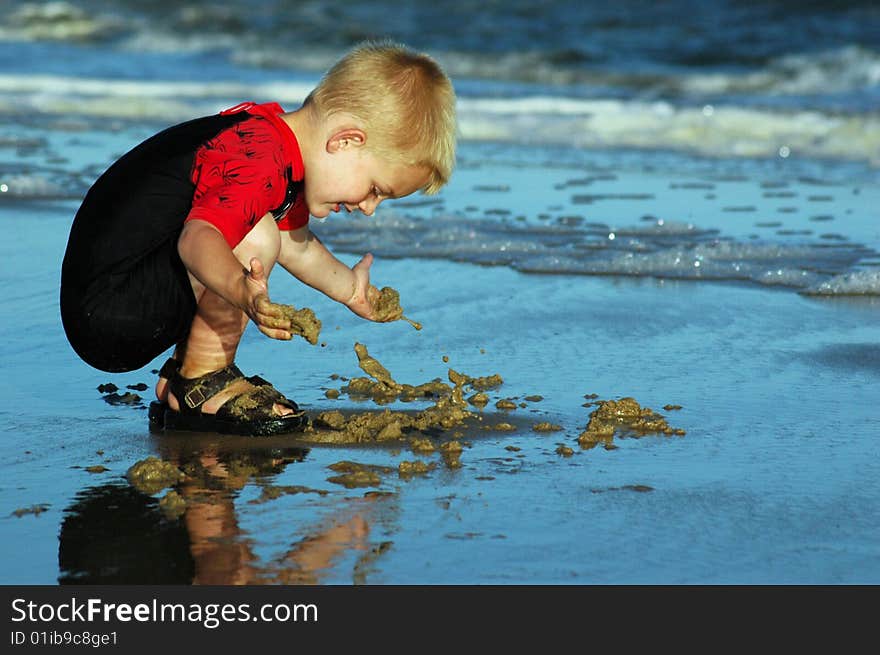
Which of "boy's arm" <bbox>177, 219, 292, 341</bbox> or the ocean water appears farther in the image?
"boy's arm" <bbox>177, 219, 292, 341</bbox>

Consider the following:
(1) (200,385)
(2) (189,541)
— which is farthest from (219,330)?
(2) (189,541)

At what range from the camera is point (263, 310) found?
2.40 meters

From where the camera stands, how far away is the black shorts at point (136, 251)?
109 inches

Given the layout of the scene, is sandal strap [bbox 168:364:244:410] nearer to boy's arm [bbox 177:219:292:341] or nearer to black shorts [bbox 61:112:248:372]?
black shorts [bbox 61:112:248:372]

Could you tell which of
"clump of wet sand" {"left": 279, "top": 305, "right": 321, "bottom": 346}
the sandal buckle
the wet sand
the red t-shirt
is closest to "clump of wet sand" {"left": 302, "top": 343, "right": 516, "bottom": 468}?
the wet sand

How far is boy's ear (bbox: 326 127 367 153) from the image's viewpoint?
2742mm

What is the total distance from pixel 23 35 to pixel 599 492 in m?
16.6

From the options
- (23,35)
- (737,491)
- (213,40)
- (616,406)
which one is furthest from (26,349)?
(23,35)

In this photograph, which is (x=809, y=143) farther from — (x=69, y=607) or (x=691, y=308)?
(x=69, y=607)

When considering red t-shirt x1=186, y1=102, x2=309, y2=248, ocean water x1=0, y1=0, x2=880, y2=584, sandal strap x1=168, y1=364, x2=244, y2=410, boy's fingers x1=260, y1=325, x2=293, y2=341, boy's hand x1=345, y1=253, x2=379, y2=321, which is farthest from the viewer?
boy's hand x1=345, y1=253, x2=379, y2=321

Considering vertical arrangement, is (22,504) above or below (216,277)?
below

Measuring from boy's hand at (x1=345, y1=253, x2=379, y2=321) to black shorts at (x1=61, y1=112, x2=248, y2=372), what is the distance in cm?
39

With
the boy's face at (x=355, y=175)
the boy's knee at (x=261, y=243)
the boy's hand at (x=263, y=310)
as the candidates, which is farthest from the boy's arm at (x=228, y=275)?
the boy's face at (x=355, y=175)

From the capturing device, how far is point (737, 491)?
8.07 ft
